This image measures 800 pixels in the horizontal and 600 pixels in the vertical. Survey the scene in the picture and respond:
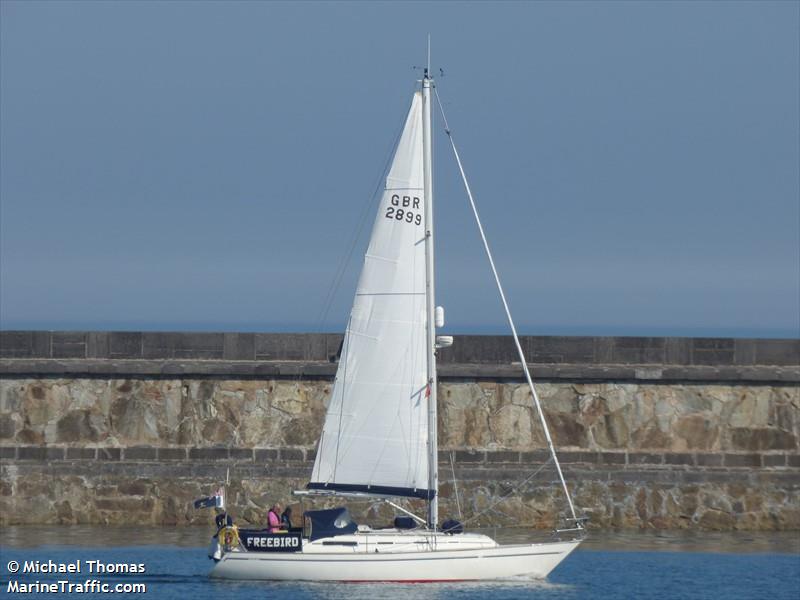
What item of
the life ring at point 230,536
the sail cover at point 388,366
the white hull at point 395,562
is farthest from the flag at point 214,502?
the sail cover at point 388,366

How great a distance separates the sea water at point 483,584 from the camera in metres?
26.2

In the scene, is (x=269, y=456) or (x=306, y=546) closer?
(x=306, y=546)

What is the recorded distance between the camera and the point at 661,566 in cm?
2805

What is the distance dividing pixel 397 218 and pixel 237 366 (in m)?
6.22

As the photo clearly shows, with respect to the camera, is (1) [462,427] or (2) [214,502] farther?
(1) [462,427]

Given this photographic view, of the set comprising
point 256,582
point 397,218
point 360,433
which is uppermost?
point 397,218

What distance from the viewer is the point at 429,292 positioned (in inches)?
1075

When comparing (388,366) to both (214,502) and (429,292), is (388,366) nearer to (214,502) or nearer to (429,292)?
(429,292)

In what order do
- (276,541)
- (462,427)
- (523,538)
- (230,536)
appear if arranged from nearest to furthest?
(276,541), (230,536), (523,538), (462,427)

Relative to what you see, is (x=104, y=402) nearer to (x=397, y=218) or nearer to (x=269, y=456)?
(x=269, y=456)

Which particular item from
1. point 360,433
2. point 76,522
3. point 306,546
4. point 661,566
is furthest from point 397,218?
point 76,522

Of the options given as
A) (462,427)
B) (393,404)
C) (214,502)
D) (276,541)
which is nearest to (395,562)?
(276,541)

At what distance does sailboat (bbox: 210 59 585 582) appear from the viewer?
26.8 meters

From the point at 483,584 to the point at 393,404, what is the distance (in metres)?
2.93
